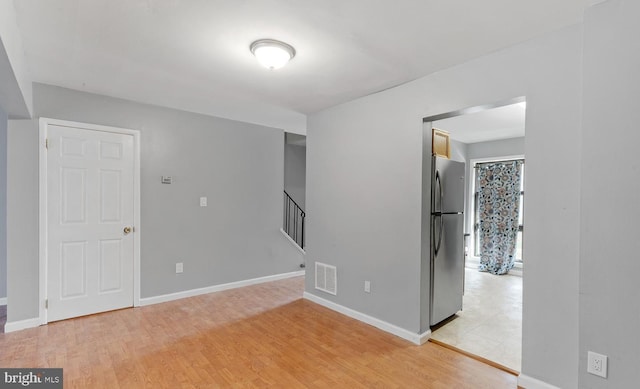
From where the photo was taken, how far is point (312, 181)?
4.14 meters

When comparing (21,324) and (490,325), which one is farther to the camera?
(490,325)

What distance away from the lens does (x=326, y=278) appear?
3.86m

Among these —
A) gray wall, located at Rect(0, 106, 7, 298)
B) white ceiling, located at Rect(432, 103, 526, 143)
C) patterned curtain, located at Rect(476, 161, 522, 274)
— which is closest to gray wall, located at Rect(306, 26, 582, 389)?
white ceiling, located at Rect(432, 103, 526, 143)

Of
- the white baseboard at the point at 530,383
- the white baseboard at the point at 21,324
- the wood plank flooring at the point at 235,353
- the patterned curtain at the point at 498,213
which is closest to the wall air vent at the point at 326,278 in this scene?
the wood plank flooring at the point at 235,353

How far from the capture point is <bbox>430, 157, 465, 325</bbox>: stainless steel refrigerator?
10.2 ft

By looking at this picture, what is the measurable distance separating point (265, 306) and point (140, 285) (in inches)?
62.0

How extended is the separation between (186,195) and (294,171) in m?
3.33

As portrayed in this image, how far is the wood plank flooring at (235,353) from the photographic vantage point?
225cm

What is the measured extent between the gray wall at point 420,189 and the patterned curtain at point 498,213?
11.8 feet

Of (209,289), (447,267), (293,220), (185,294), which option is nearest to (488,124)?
(447,267)

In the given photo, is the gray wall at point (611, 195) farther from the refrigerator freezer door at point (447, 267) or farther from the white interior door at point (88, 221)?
the white interior door at point (88, 221)

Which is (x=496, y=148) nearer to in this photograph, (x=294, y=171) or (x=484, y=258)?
(x=484, y=258)

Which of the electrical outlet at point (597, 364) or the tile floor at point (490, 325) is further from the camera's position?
the tile floor at point (490, 325)

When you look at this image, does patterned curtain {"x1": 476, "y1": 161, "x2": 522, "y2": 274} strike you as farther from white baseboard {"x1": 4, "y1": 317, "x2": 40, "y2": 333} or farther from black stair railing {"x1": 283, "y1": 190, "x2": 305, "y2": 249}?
white baseboard {"x1": 4, "y1": 317, "x2": 40, "y2": 333}
